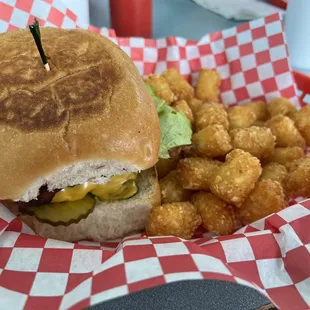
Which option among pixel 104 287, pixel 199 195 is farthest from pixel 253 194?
pixel 104 287

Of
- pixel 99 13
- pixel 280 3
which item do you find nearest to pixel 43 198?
pixel 99 13

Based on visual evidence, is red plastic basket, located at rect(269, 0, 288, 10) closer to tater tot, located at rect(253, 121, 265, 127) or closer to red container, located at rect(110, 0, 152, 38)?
red container, located at rect(110, 0, 152, 38)

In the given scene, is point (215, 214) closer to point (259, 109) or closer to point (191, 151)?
point (191, 151)

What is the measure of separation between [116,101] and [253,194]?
51cm

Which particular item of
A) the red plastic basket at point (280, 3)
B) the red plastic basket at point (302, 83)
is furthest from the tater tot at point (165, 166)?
the red plastic basket at point (280, 3)

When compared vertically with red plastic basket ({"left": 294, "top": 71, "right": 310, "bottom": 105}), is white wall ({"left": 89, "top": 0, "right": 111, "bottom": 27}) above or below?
below

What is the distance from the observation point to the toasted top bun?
1166 millimetres

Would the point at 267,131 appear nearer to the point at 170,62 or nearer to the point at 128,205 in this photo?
the point at 128,205

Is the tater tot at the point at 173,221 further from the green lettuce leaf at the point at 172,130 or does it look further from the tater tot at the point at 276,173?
the tater tot at the point at 276,173

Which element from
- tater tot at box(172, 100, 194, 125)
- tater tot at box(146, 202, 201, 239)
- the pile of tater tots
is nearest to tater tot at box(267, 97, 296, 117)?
the pile of tater tots

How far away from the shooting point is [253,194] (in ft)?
4.50

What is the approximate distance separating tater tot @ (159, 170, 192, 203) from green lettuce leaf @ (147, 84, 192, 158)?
0.10 meters

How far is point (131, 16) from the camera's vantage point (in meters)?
2.54

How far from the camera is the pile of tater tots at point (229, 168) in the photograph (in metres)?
1.34
